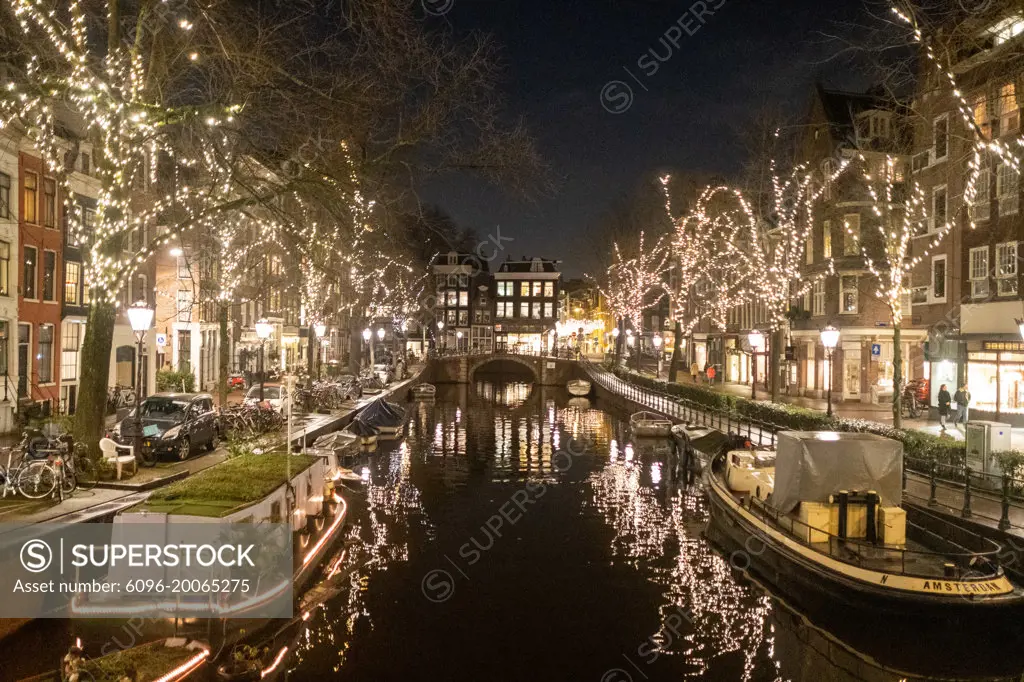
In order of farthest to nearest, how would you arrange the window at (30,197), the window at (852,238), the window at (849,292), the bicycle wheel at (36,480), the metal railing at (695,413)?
the window at (849,292), the window at (852,238), the metal railing at (695,413), the window at (30,197), the bicycle wheel at (36,480)

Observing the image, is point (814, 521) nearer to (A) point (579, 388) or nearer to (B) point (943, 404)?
(B) point (943, 404)

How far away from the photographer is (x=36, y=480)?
52.0 ft

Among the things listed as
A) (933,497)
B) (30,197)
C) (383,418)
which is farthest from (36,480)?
(383,418)

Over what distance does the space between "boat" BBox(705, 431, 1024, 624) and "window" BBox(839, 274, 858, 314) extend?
2576 cm

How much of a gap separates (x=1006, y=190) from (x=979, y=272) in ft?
11.0

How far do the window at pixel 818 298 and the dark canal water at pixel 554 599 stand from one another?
20117 mm

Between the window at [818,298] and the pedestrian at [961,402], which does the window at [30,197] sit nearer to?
the pedestrian at [961,402]

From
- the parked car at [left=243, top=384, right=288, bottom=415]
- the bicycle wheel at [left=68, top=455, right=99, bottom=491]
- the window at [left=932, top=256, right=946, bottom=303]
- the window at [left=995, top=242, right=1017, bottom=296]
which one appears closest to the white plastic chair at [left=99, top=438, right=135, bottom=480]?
the bicycle wheel at [left=68, top=455, right=99, bottom=491]

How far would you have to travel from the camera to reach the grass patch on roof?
12.8 meters

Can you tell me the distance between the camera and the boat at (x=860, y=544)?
13.5 meters

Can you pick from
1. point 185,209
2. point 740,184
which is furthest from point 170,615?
point 740,184

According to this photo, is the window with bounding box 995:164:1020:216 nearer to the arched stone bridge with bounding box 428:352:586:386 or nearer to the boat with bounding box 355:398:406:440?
the boat with bounding box 355:398:406:440

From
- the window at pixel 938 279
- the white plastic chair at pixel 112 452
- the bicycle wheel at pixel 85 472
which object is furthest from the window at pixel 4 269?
the window at pixel 938 279

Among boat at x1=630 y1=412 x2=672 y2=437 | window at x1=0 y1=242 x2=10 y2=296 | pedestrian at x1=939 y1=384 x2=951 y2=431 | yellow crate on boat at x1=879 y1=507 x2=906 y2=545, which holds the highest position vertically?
window at x1=0 y1=242 x2=10 y2=296
